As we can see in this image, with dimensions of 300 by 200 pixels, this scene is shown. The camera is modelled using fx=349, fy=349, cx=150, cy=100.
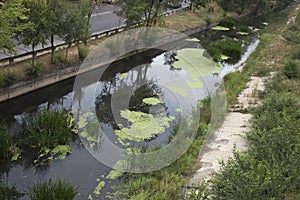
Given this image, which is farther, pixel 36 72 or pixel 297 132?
pixel 36 72

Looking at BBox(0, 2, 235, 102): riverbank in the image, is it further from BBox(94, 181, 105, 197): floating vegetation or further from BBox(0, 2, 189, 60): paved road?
BBox(94, 181, 105, 197): floating vegetation

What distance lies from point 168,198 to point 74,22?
11.5m

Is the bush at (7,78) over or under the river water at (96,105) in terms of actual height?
over

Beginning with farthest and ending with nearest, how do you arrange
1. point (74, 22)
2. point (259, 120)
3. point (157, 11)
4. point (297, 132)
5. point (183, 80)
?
point (157, 11), point (183, 80), point (74, 22), point (259, 120), point (297, 132)

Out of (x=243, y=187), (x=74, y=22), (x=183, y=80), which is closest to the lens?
(x=243, y=187)

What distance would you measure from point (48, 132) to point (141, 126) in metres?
3.64

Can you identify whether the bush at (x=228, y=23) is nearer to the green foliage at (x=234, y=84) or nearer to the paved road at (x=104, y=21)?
the paved road at (x=104, y=21)

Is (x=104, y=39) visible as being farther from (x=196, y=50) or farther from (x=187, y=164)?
(x=187, y=164)

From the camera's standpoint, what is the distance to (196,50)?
26.5m

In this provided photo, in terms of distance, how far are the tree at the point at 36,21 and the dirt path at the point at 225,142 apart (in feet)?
28.0

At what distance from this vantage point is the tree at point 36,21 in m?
14.5

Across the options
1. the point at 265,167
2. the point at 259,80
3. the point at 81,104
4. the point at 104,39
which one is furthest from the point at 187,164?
the point at 104,39

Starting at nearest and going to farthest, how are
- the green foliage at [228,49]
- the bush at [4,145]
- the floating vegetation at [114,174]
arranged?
the floating vegetation at [114,174], the bush at [4,145], the green foliage at [228,49]

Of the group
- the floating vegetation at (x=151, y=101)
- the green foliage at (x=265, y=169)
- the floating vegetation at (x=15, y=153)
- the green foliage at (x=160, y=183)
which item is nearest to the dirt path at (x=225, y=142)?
the green foliage at (x=160, y=183)
